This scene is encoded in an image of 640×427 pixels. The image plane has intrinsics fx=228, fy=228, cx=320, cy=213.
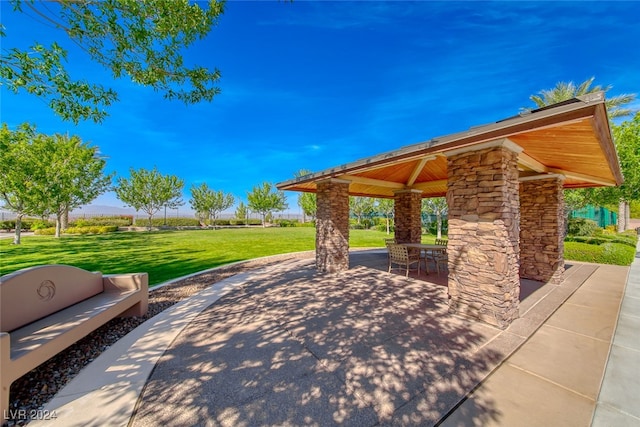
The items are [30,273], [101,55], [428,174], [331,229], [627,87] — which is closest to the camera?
[30,273]

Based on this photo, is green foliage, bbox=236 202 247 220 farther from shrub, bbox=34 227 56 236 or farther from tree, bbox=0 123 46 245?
tree, bbox=0 123 46 245

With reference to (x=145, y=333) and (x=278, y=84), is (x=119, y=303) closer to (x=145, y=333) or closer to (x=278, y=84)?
(x=145, y=333)

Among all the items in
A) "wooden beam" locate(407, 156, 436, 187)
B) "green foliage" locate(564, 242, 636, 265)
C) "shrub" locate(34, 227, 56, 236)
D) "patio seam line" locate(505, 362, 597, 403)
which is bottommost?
"patio seam line" locate(505, 362, 597, 403)

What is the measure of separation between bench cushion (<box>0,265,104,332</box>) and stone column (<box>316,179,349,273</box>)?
5.87 metres

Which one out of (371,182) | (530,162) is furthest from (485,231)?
(371,182)

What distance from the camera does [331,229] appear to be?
7992 mm

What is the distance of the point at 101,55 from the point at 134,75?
525mm

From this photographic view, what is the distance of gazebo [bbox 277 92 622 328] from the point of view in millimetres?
3182

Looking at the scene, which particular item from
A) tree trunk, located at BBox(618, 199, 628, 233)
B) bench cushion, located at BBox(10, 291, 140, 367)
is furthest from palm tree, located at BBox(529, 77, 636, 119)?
bench cushion, located at BBox(10, 291, 140, 367)

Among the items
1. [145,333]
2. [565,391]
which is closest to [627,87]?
[565,391]

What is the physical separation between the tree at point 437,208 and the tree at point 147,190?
33.5 metres

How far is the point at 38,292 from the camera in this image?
3236 millimetres

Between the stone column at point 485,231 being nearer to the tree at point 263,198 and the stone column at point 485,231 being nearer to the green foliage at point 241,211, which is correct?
the tree at point 263,198

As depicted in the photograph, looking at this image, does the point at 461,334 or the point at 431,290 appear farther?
the point at 431,290
